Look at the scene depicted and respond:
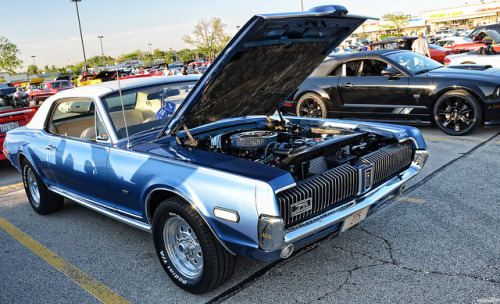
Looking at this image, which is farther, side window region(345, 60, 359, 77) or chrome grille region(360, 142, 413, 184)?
side window region(345, 60, 359, 77)

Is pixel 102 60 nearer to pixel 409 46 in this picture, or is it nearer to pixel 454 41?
pixel 409 46

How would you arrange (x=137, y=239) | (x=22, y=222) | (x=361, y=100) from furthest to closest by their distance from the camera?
(x=361, y=100) < (x=22, y=222) < (x=137, y=239)

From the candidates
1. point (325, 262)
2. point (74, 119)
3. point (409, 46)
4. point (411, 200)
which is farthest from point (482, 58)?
point (74, 119)

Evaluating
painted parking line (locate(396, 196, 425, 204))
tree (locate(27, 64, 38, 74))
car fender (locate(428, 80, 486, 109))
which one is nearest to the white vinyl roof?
painted parking line (locate(396, 196, 425, 204))

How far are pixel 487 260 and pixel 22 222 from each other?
450 centimetres

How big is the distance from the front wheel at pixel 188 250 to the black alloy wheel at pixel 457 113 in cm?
539

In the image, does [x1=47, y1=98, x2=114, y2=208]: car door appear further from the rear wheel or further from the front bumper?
the front bumper

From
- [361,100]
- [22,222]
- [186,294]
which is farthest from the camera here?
[361,100]

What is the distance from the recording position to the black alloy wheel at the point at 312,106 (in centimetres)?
816

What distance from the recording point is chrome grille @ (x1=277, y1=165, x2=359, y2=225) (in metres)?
2.54

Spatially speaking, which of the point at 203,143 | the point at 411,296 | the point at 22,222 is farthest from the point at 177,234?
the point at 22,222

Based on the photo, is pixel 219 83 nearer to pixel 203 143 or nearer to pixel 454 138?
pixel 203 143

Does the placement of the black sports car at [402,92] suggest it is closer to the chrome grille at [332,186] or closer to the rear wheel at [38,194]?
the chrome grille at [332,186]

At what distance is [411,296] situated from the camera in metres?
2.68
